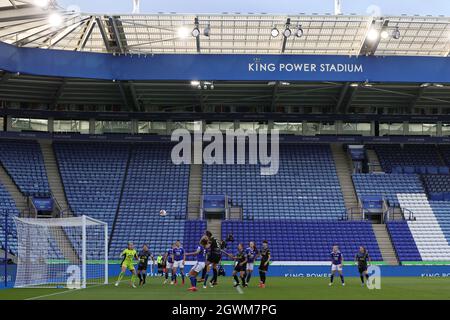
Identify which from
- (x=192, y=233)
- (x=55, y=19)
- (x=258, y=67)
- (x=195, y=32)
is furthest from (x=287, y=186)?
(x=55, y=19)

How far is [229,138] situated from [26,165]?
15331mm

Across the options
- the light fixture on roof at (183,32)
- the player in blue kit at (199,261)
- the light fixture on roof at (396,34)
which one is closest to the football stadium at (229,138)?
the light fixture on roof at (183,32)

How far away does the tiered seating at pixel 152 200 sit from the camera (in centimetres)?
4572

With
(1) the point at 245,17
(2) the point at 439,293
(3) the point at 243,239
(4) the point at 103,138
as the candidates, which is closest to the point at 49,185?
(4) the point at 103,138

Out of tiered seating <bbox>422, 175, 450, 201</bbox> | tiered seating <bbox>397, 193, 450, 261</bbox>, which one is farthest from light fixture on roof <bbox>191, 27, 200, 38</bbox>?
tiered seating <bbox>422, 175, 450, 201</bbox>

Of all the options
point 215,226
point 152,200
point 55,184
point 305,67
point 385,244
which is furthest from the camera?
point 55,184

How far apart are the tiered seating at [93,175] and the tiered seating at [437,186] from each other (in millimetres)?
22758

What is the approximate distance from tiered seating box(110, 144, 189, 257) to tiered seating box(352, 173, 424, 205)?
1301 centimetres

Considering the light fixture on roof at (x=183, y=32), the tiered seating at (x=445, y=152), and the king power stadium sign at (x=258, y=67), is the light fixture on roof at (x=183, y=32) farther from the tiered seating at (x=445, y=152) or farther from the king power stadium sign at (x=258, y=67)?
the tiered seating at (x=445, y=152)

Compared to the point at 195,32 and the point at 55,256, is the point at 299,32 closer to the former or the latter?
the point at 195,32

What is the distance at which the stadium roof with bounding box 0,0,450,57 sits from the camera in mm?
40688

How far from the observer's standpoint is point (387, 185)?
51.2m

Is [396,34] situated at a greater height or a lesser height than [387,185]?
greater
